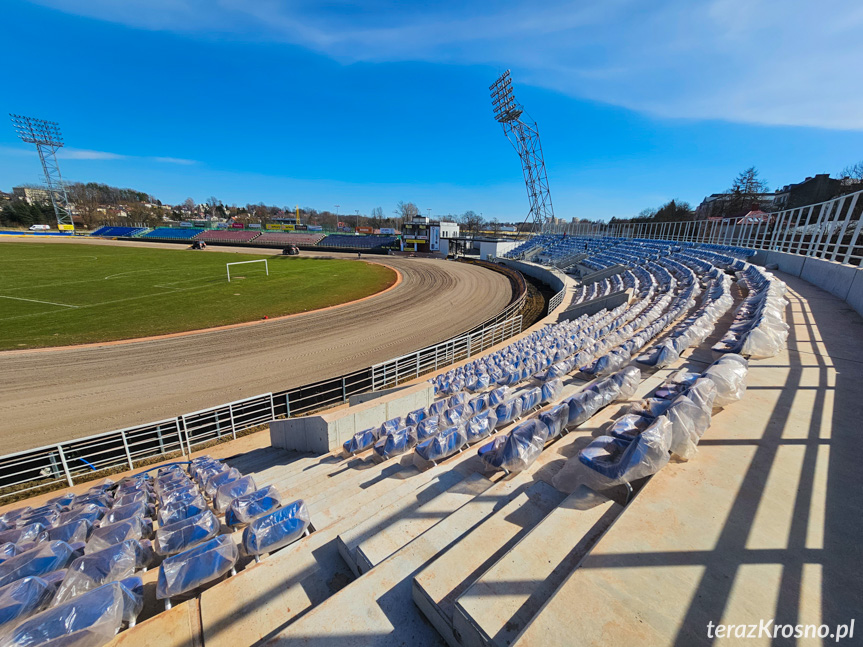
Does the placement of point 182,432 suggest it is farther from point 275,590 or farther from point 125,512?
point 275,590

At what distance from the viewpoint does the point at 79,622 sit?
2584 millimetres

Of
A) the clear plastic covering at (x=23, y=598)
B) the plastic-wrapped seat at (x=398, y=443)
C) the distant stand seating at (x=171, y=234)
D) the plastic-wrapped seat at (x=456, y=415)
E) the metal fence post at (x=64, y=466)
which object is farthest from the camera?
the distant stand seating at (x=171, y=234)

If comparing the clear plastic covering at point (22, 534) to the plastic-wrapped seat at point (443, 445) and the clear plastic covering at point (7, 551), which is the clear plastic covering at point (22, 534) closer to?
the clear plastic covering at point (7, 551)

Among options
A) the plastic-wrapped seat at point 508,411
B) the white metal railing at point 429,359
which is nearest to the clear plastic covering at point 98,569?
the plastic-wrapped seat at point 508,411

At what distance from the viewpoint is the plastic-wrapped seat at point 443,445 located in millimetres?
5520

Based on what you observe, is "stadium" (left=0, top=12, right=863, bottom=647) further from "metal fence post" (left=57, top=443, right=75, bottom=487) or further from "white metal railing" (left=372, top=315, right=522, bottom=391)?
"white metal railing" (left=372, top=315, right=522, bottom=391)

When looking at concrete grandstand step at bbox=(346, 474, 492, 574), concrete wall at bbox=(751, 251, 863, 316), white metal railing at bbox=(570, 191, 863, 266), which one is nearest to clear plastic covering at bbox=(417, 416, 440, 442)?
concrete grandstand step at bbox=(346, 474, 492, 574)

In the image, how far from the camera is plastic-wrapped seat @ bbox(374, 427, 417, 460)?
20.1 ft

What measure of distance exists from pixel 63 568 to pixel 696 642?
5.74m

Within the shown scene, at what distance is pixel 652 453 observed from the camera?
329 centimetres

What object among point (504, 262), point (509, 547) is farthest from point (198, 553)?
point (504, 262)

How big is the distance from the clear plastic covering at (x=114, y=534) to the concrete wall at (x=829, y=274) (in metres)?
16.7

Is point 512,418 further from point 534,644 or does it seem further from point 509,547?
point 534,644

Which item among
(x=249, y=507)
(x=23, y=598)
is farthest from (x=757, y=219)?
(x=23, y=598)
